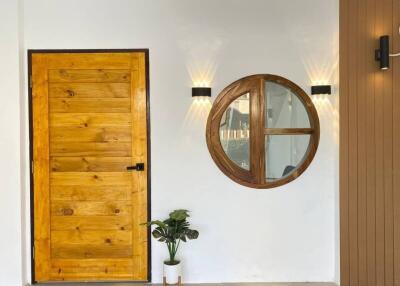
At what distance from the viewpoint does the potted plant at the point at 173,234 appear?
282cm

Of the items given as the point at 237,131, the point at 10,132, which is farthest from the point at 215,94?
the point at 10,132

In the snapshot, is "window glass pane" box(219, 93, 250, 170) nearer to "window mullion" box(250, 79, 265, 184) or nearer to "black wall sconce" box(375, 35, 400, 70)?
"window mullion" box(250, 79, 265, 184)

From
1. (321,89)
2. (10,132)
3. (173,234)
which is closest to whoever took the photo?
(173,234)

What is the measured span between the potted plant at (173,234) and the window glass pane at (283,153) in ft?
2.98

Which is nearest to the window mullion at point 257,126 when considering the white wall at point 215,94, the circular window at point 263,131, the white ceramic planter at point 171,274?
the circular window at point 263,131

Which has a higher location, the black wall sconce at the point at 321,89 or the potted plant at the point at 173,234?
the black wall sconce at the point at 321,89

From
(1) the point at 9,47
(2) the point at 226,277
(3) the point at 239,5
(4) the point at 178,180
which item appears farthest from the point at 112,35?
(2) the point at 226,277

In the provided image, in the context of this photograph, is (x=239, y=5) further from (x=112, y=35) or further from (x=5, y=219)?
(x=5, y=219)

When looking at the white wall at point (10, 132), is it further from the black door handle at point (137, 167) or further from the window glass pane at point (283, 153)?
the window glass pane at point (283, 153)

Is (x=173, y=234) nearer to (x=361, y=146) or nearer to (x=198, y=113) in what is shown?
(x=198, y=113)

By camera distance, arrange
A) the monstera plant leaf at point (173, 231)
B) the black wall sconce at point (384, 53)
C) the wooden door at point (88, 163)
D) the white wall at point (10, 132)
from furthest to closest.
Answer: the wooden door at point (88, 163), the white wall at point (10, 132), the monstera plant leaf at point (173, 231), the black wall sconce at point (384, 53)

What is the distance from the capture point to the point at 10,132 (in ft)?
9.76

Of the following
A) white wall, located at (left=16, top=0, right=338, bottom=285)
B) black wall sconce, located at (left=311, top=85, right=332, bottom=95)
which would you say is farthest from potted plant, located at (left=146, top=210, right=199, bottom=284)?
black wall sconce, located at (left=311, top=85, right=332, bottom=95)

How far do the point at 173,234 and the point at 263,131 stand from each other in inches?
49.5
